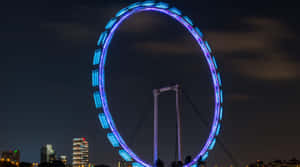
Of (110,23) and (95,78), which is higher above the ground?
(110,23)

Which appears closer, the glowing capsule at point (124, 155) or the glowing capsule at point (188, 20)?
the glowing capsule at point (124, 155)

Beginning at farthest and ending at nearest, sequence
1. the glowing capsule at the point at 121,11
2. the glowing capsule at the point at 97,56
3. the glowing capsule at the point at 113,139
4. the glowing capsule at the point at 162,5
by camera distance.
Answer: the glowing capsule at the point at 162,5
the glowing capsule at the point at 121,11
the glowing capsule at the point at 97,56
the glowing capsule at the point at 113,139

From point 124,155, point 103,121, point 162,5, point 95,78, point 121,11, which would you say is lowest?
point 124,155

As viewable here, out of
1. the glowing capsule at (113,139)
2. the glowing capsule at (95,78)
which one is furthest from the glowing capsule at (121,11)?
the glowing capsule at (113,139)

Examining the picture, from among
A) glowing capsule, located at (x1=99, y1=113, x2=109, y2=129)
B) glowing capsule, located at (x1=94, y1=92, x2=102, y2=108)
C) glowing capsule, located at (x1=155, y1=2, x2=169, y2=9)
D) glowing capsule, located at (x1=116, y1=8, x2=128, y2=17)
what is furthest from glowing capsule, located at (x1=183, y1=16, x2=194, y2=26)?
glowing capsule, located at (x1=99, y1=113, x2=109, y2=129)

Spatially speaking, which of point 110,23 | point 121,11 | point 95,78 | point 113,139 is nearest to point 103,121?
point 113,139

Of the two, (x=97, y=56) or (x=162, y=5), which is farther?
(x=162, y=5)

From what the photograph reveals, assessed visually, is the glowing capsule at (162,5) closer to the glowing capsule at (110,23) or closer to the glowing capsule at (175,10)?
the glowing capsule at (175,10)

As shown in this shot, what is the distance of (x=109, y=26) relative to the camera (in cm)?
3925

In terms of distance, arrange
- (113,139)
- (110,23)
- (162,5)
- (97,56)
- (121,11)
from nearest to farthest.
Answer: (113,139) < (97,56) < (110,23) < (121,11) < (162,5)

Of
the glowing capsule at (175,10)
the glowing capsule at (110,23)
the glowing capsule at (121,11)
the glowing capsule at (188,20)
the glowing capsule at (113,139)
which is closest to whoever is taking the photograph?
the glowing capsule at (113,139)

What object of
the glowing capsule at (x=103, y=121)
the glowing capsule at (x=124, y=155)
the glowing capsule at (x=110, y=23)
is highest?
the glowing capsule at (x=110, y=23)

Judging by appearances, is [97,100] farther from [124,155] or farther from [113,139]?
[124,155]

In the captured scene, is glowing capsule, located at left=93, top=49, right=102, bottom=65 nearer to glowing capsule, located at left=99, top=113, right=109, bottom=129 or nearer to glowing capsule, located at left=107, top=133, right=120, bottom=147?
glowing capsule, located at left=99, top=113, right=109, bottom=129
